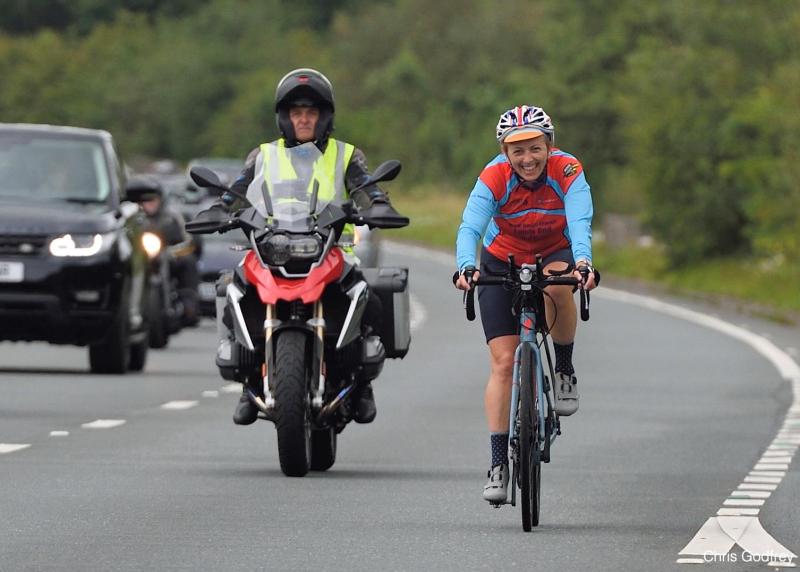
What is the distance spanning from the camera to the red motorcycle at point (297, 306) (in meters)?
12.6

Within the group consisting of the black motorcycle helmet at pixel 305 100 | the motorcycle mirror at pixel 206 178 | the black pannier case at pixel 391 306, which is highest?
the black motorcycle helmet at pixel 305 100

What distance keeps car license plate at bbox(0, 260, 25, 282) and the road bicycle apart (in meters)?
9.71

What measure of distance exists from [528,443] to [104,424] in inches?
248

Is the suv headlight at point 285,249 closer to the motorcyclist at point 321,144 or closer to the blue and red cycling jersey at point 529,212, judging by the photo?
the motorcyclist at point 321,144

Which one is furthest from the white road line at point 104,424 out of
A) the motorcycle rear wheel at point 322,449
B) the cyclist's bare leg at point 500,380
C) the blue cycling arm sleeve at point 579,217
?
the blue cycling arm sleeve at point 579,217

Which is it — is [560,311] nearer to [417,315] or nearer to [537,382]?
[537,382]

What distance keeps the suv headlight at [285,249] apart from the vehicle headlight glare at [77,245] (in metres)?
7.85

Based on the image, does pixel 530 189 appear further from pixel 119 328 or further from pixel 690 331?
pixel 690 331

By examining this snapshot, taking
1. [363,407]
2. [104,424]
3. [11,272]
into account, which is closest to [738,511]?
[363,407]

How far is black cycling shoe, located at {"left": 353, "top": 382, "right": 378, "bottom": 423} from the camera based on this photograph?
520 inches

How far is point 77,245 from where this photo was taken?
20.6 meters

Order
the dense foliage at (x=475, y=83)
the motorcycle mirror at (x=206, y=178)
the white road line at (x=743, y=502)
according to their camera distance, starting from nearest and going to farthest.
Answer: the white road line at (x=743, y=502) < the motorcycle mirror at (x=206, y=178) < the dense foliage at (x=475, y=83)

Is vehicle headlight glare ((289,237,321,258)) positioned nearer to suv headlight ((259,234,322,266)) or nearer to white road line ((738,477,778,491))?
suv headlight ((259,234,322,266))

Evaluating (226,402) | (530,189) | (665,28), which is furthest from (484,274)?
(665,28)
